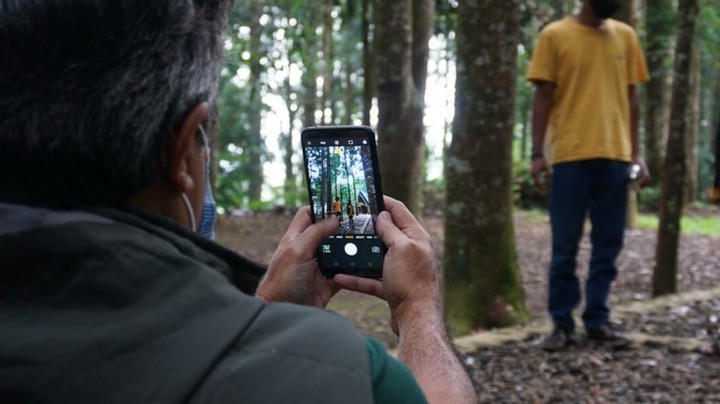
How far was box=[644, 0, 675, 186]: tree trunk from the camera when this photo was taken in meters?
18.1

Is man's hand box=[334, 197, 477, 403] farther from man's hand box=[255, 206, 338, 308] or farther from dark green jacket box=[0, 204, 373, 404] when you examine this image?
dark green jacket box=[0, 204, 373, 404]

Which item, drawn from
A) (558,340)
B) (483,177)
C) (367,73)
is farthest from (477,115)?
(367,73)

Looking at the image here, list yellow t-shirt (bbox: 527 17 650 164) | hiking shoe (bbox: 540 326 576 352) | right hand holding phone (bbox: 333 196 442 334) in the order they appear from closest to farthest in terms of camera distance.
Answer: right hand holding phone (bbox: 333 196 442 334), hiking shoe (bbox: 540 326 576 352), yellow t-shirt (bbox: 527 17 650 164)

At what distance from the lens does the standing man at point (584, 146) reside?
4746mm

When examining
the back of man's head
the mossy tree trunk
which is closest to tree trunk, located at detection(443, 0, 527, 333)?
the mossy tree trunk

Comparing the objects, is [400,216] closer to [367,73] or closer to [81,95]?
[81,95]

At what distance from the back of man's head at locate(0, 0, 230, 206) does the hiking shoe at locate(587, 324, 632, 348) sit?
3923 mm

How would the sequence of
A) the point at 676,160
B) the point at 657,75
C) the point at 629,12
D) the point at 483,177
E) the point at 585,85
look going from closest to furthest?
the point at 585,85 → the point at 483,177 → the point at 676,160 → the point at 629,12 → the point at 657,75

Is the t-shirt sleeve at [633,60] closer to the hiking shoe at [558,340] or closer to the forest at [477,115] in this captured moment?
the forest at [477,115]

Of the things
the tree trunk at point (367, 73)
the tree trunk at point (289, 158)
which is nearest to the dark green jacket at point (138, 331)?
the tree trunk at point (367, 73)

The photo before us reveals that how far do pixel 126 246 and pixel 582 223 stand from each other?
3.98m

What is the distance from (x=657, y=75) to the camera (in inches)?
695

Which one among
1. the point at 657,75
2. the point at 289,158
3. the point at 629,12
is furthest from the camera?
the point at 289,158

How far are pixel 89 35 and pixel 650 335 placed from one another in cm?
451
